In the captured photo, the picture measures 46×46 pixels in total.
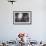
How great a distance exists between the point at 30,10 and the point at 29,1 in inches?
14.4

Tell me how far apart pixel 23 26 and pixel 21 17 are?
1.23 ft

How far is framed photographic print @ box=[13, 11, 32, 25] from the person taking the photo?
5.55m

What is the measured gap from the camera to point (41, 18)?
556cm

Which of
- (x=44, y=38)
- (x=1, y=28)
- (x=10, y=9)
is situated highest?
(x=10, y=9)

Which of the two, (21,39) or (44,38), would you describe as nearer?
(21,39)

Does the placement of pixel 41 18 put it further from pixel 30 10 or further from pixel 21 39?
pixel 21 39

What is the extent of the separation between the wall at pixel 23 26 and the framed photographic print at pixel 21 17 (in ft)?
0.40

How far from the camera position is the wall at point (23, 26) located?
5.52 metres

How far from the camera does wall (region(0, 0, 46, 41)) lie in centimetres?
552

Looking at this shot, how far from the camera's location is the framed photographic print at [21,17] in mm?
5547

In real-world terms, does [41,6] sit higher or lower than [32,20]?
higher

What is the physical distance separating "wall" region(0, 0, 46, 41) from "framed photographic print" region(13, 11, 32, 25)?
0.12 meters

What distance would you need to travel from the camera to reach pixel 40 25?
218 inches

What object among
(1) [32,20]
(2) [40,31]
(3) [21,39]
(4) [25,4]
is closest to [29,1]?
(4) [25,4]
